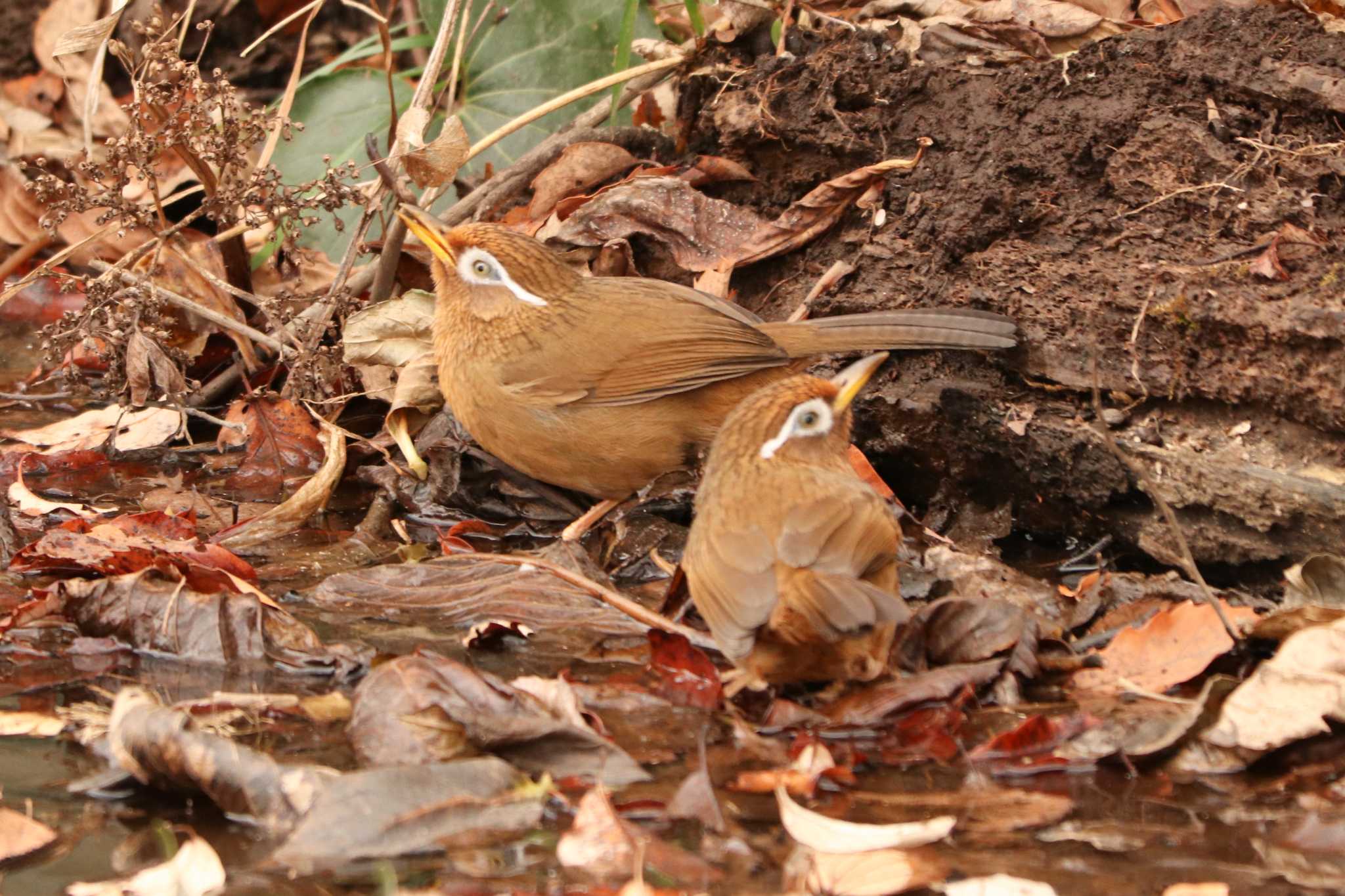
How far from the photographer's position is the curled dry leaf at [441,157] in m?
5.32

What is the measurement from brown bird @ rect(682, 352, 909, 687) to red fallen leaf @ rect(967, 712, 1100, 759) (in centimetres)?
35

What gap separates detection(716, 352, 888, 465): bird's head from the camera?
4.07m

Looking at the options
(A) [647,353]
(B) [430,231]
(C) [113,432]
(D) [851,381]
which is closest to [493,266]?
(B) [430,231]

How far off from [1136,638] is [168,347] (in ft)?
12.6

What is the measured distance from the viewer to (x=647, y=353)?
4988 millimetres

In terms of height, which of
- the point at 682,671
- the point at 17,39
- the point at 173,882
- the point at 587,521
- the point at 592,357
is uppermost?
the point at 17,39

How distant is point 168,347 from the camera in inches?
223

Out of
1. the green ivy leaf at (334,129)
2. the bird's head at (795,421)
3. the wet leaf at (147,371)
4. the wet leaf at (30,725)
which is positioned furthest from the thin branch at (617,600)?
the green ivy leaf at (334,129)

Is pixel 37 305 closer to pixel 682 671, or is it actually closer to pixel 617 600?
pixel 617 600

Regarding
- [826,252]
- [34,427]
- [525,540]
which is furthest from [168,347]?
[826,252]

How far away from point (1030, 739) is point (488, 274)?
2.77 meters

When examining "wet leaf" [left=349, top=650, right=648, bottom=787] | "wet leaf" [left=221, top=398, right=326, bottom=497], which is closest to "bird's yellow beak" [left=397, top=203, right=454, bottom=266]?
"wet leaf" [left=221, top=398, right=326, bottom=497]

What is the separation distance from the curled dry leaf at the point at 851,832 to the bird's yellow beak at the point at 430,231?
2.92 m

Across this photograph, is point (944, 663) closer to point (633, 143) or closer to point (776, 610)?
point (776, 610)
